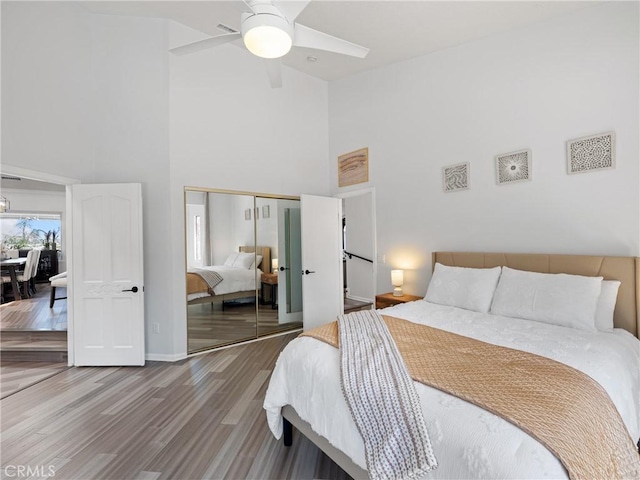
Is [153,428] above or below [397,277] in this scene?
below

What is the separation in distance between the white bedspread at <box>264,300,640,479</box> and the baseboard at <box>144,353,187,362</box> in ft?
6.70

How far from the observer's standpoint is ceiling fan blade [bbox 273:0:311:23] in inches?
72.6

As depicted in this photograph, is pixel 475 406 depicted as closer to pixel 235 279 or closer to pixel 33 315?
pixel 235 279

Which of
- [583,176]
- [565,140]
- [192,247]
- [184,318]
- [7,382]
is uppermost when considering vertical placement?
[565,140]

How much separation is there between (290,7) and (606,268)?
123 inches

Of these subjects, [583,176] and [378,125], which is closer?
[583,176]

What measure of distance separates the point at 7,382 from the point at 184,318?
5.52 feet

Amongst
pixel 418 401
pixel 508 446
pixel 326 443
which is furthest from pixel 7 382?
pixel 508 446

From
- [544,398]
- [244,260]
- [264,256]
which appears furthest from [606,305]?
[244,260]

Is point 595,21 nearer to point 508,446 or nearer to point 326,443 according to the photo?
point 508,446

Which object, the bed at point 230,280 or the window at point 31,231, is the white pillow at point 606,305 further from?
the window at point 31,231

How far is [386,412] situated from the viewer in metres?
1.33

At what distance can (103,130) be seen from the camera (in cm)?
347

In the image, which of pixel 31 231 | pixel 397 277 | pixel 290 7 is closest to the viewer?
pixel 290 7
